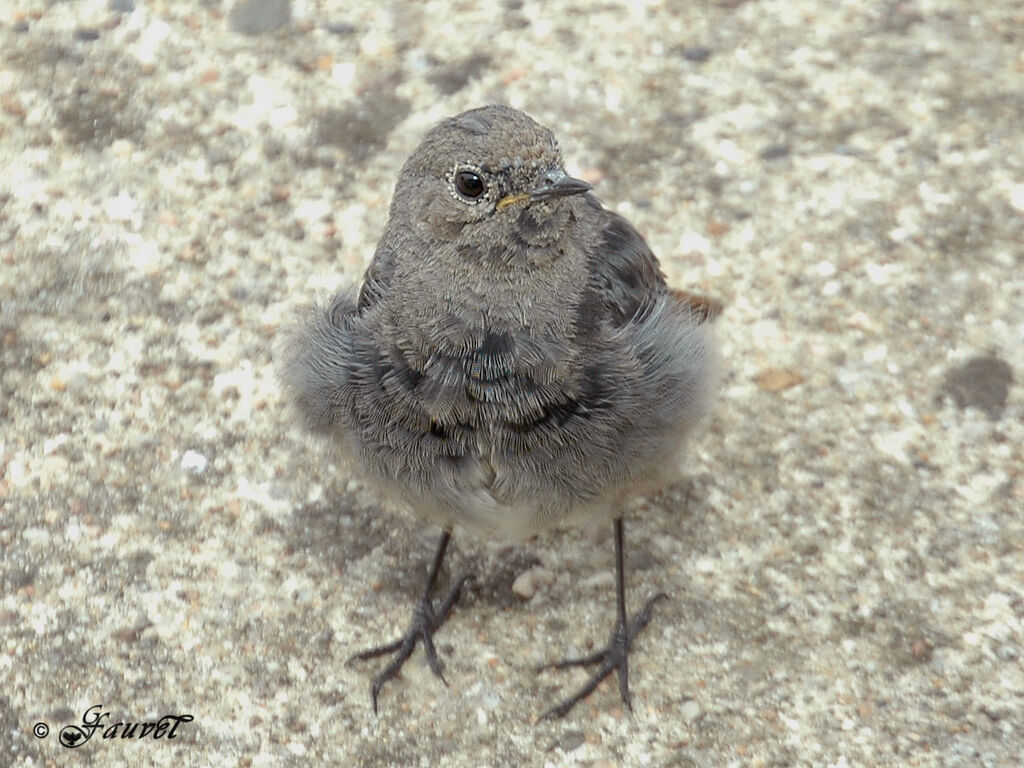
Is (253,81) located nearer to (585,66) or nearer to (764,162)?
(585,66)

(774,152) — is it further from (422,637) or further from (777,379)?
(422,637)

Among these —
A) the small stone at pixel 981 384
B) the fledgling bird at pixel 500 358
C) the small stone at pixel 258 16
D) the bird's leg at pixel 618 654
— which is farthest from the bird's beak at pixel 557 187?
the small stone at pixel 258 16

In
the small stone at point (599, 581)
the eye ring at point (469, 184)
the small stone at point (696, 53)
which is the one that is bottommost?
the small stone at point (599, 581)

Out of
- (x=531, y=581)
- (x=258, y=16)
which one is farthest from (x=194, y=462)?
(x=258, y=16)

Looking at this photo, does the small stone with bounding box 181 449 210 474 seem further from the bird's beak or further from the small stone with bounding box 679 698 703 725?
the small stone with bounding box 679 698 703 725

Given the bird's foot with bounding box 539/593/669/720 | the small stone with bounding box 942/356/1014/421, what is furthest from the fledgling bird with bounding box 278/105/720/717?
the small stone with bounding box 942/356/1014/421

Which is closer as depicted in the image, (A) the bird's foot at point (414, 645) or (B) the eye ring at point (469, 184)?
(B) the eye ring at point (469, 184)

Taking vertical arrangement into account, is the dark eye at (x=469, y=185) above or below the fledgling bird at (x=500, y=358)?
above

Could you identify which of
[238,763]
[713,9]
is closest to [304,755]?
[238,763]

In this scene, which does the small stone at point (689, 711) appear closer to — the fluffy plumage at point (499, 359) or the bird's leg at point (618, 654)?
the bird's leg at point (618, 654)
